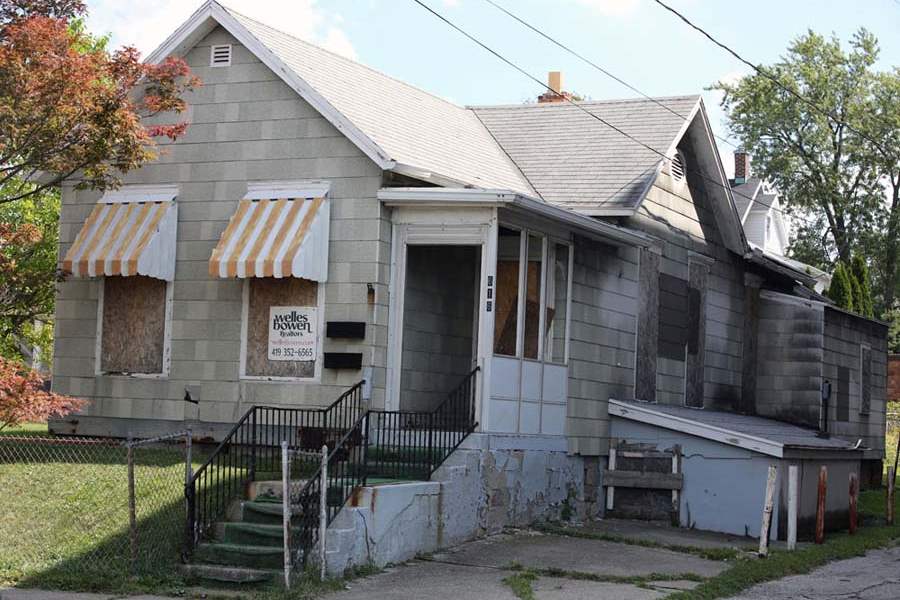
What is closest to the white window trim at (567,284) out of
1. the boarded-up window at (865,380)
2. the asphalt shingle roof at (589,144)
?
the asphalt shingle roof at (589,144)

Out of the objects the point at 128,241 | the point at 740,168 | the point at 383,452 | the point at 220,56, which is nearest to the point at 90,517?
the point at 383,452

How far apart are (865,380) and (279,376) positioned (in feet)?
49.5

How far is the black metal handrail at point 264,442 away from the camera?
14055 mm

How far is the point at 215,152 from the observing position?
1750 centimetres

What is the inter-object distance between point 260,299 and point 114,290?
93.9 inches

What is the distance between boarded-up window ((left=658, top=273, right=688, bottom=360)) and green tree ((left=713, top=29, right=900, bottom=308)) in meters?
31.6

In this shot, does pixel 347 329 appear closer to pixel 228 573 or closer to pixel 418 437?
pixel 418 437

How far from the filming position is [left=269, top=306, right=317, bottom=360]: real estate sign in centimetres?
1652

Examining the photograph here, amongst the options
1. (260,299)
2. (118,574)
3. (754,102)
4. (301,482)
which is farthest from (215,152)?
(754,102)

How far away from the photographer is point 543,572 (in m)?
13.7

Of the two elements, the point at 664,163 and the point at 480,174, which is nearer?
the point at 480,174

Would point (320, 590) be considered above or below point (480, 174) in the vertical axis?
below

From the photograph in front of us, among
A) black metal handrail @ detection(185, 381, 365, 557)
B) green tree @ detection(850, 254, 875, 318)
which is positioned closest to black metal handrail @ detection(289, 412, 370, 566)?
black metal handrail @ detection(185, 381, 365, 557)

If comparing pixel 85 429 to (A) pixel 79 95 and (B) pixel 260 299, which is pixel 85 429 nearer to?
(B) pixel 260 299
